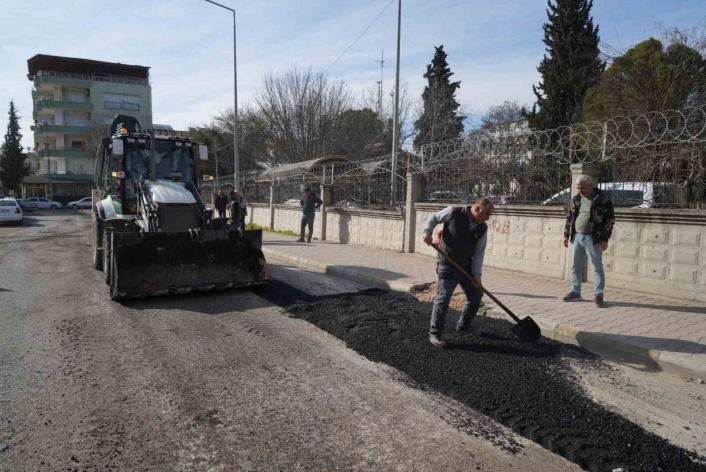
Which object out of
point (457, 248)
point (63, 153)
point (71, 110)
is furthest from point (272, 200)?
point (71, 110)

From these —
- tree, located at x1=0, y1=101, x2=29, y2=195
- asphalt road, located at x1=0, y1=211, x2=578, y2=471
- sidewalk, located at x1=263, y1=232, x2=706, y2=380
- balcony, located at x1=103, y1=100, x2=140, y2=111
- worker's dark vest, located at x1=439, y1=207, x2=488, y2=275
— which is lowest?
asphalt road, located at x1=0, y1=211, x2=578, y2=471

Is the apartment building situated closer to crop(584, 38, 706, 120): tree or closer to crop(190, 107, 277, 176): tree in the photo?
crop(190, 107, 277, 176): tree

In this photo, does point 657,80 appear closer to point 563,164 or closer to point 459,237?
point 563,164

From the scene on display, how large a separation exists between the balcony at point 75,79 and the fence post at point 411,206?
5627 centimetres

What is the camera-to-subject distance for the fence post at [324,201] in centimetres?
1471

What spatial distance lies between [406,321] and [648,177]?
4.09 metres

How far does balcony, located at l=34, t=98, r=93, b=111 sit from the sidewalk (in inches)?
2186

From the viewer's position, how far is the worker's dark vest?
16.1ft

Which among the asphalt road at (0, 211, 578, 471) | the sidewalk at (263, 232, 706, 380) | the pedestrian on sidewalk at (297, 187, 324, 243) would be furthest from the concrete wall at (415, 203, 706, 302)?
the pedestrian on sidewalk at (297, 187, 324, 243)

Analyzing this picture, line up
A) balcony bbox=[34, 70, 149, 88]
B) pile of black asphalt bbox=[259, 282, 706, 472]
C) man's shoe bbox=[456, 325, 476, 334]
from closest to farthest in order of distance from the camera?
pile of black asphalt bbox=[259, 282, 706, 472], man's shoe bbox=[456, 325, 476, 334], balcony bbox=[34, 70, 149, 88]

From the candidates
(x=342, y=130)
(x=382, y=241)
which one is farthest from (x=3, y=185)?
(x=382, y=241)

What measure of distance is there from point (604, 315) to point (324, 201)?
10.1 m

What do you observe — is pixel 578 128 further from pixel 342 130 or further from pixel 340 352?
pixel 342 130

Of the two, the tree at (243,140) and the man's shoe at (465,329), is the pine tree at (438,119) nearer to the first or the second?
the tree at (243,140)
